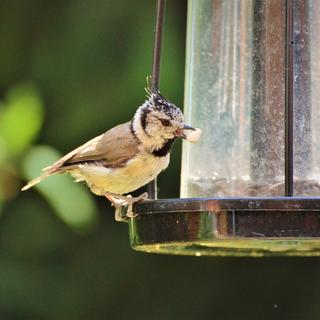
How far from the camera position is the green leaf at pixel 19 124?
5.00 metres

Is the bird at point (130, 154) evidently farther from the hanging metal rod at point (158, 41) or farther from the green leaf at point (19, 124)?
the green leaf at point (19, 124)

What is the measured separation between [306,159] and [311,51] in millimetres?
383

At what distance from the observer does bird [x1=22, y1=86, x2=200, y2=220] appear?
461cm

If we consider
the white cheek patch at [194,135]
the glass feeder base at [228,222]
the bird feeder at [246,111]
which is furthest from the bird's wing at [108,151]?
the glass feeder base at [228,222]

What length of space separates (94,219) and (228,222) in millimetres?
1617

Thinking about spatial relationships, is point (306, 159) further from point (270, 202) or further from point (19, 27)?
point (19, 27)

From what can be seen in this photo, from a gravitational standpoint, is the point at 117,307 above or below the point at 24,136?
below

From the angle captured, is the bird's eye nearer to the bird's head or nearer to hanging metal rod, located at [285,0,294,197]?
the bird's head

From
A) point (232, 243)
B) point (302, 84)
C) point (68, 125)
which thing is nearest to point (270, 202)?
point (232, 243)

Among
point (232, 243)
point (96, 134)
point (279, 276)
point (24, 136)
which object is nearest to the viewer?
point (232, 243)

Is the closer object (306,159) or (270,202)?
(270,202)

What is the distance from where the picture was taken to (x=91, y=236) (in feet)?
18.8

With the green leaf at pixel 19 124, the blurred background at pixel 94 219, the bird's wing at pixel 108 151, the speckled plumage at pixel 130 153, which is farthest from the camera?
the blurred background at pixel 94 219

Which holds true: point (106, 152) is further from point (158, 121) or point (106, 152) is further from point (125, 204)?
point (125, 204)
